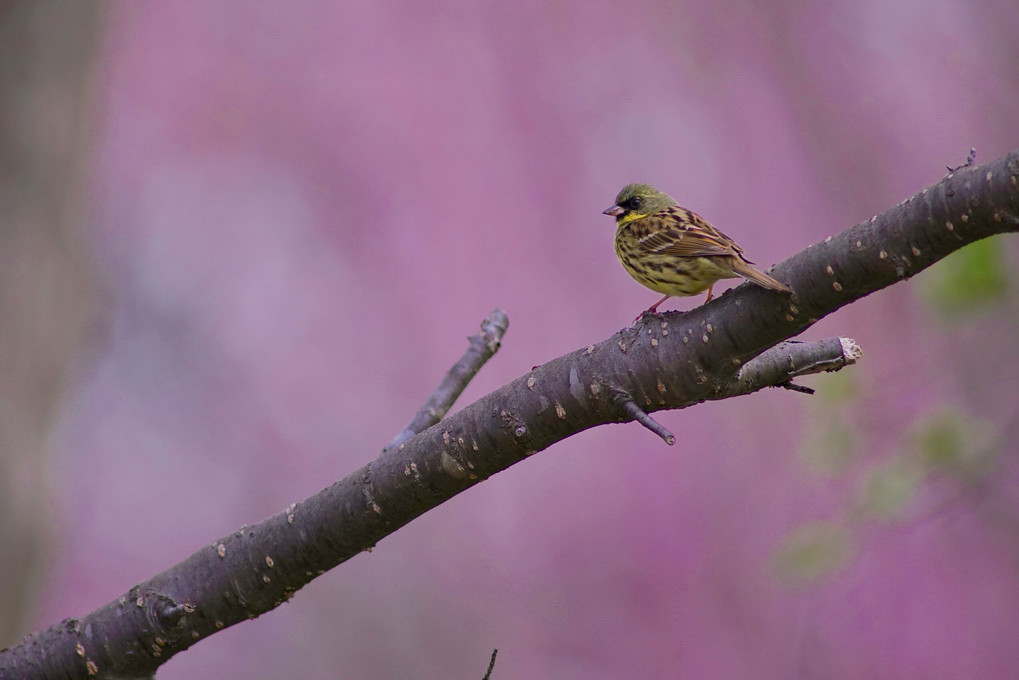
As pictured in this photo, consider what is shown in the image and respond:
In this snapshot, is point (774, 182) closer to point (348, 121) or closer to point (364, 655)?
point (348, 121)

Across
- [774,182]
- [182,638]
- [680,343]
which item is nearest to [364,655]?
[774,182]

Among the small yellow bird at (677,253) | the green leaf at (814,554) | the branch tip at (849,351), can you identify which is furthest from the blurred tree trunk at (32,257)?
the branch tip at (849,351)

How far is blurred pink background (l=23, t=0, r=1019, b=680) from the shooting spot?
6262 mm

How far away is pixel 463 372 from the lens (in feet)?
9.36

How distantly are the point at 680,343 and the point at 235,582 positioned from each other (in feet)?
3.70

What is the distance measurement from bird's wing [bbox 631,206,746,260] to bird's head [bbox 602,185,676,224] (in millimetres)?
314

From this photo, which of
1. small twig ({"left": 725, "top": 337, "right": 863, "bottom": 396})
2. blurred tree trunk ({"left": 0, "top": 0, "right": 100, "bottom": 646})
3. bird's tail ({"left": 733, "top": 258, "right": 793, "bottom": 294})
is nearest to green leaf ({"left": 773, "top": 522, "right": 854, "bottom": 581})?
small twig ({"left": 725, "top": 337, "right": 863, "bottom": 396})

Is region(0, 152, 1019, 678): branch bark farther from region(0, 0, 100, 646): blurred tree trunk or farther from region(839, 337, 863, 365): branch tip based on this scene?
region(0, 0, 100, 646): blurred tree trunk

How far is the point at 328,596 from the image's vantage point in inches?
269

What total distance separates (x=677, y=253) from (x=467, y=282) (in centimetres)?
420

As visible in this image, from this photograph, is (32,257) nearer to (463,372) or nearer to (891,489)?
(463,372)

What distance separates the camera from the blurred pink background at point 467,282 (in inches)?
247

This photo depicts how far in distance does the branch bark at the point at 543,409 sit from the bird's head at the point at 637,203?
133 centimetres

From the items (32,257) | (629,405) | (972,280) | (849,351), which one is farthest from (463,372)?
(32,257)
